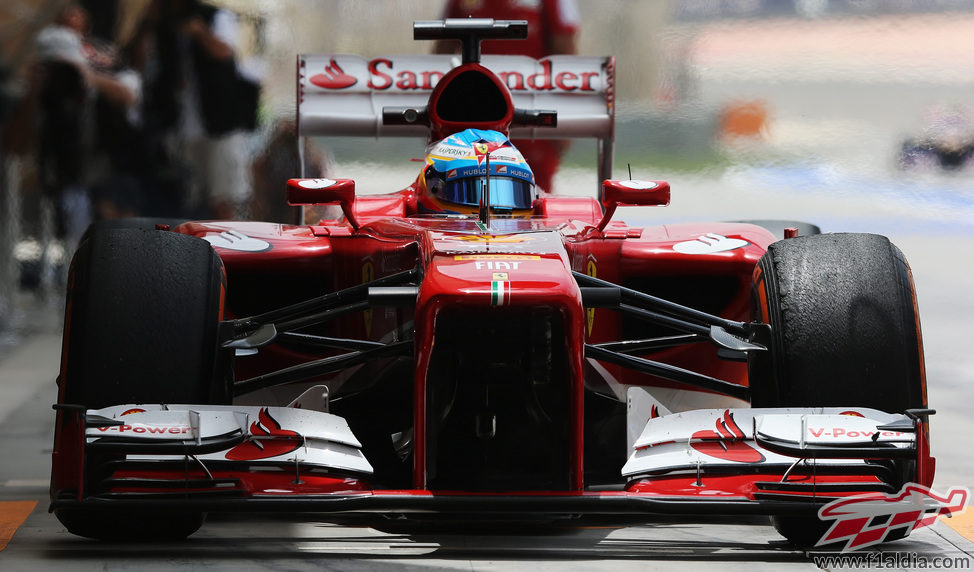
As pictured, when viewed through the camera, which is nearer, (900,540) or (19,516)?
(900,540)

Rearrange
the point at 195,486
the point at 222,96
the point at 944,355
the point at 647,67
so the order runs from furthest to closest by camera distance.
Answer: the point at 647,67 → the point at 222,96 → the point at 944,355 → the point at 195,486

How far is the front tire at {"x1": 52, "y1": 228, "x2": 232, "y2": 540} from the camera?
466 centimetres

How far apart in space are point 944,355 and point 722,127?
12.2 feet

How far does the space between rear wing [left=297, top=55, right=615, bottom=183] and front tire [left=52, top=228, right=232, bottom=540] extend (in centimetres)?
278

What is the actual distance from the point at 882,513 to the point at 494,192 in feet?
7.16

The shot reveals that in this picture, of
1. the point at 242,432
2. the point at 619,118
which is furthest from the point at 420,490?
the point at 619,118

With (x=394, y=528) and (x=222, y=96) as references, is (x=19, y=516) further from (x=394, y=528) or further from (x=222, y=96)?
(x=222, y=96)

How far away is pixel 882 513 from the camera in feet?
14.9

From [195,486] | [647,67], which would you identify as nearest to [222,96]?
[647,67]

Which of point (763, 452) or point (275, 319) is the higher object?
point (275, 319)

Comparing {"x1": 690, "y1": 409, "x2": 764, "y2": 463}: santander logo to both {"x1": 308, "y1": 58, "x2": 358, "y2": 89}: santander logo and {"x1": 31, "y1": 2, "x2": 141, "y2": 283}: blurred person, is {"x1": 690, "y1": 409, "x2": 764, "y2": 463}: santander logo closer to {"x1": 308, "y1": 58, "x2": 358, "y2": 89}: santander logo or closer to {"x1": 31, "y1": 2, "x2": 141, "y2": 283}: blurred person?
{"x1": 308, "y1": 58, "x2": 358, "y2": 89}: santander logo

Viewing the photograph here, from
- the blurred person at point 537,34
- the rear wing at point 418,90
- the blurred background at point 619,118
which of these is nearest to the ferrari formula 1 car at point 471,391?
the rear wing at point 418,90

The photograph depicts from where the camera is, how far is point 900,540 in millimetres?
4879

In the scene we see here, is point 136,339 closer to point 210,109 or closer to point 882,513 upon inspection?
point 882,513
